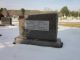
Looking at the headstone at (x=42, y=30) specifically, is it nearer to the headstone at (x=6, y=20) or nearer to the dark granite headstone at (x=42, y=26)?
the dark granite headstone at (x=42, y=26)

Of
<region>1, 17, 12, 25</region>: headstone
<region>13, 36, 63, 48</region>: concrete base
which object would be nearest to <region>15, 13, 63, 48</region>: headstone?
<region>13, 36, 63, 48</region>: concrete base

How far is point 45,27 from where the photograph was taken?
643cm

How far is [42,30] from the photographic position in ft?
21.3

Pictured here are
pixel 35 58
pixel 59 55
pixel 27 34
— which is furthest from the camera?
pixel 27 34

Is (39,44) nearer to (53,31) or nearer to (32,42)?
(32,42)

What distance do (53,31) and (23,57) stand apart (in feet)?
7.07

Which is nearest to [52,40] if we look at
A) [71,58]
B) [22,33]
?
[22,33]

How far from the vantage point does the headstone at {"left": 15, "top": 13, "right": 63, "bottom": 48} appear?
6.33m

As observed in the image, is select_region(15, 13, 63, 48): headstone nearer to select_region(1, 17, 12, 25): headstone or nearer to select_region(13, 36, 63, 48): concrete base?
select_region(13, 36, 63, 48): concrete base

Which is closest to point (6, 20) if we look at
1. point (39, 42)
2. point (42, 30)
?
point (42, 30)

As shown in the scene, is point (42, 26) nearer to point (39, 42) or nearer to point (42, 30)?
point (42, 30)

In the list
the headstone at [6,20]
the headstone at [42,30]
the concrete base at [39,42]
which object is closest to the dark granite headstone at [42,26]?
the headstone at [42,30]

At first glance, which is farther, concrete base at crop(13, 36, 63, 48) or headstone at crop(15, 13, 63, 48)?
headstone at crop(15, 13, 63, 48)

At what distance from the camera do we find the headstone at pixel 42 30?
20.8 feet
